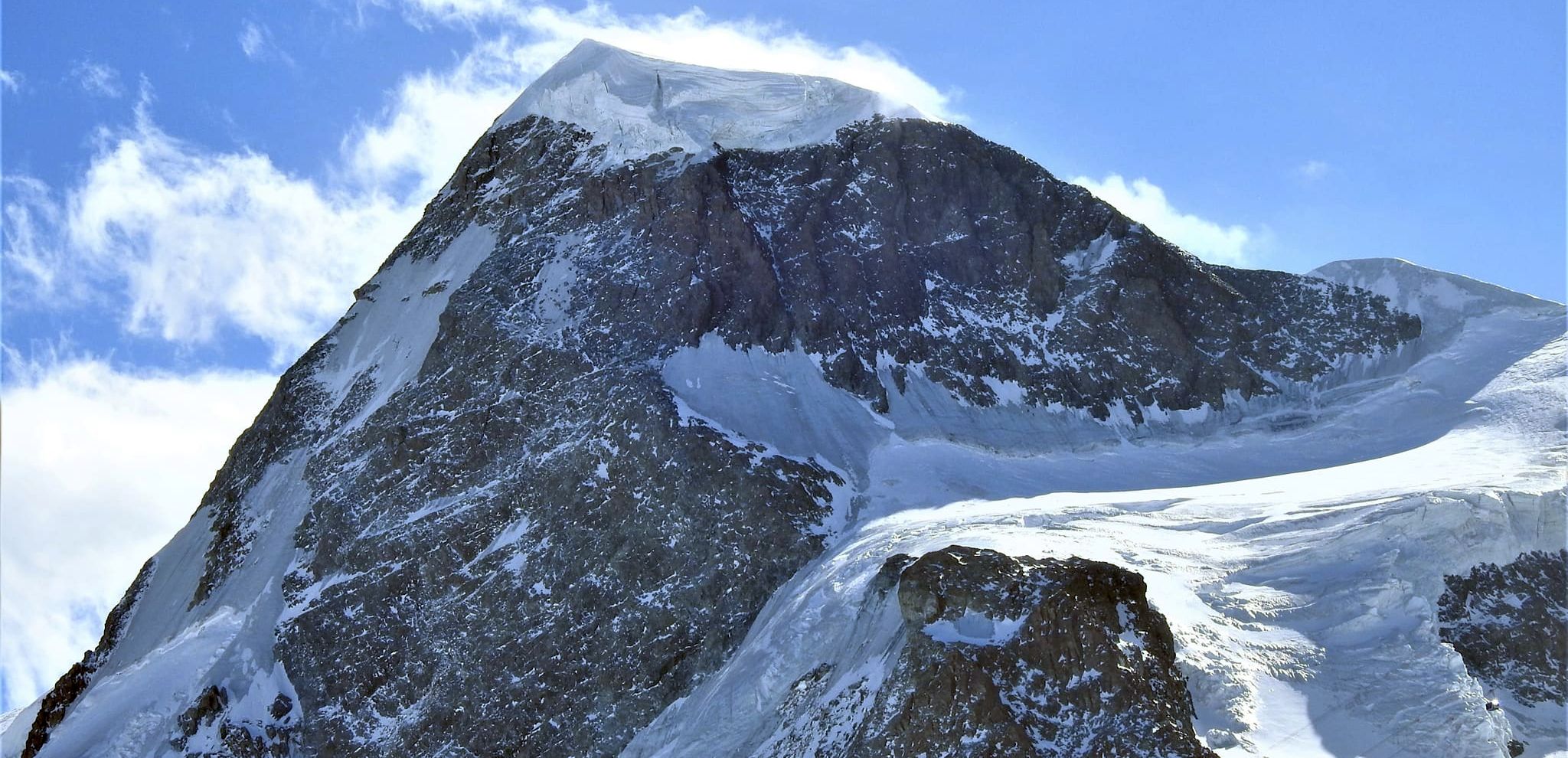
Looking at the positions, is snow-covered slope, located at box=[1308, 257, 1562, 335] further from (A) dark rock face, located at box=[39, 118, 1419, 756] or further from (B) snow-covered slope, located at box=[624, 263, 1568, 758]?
(B) snow-covered slope, located at box=[624, 263, 1568, 758]

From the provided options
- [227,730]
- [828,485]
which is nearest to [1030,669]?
[828,485]

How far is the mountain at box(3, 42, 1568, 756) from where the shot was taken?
5438cm

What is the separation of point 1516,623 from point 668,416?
32.4 m

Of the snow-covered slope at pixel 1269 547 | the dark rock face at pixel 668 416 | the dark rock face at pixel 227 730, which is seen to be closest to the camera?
the snow-covered slope at pixel 1269 547

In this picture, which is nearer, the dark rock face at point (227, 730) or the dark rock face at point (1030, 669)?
the dark rock face at point (1030, 669)

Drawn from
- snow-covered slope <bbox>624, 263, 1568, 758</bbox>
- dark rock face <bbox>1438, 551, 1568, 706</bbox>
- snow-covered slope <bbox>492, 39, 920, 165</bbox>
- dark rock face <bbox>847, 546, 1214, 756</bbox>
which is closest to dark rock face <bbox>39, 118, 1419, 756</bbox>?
dark rock face <bbox>847, 546, 1214, 756</bbox>

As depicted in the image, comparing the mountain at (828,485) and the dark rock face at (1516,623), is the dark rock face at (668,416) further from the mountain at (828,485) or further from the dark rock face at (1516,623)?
the dark rock face at (1516,623)

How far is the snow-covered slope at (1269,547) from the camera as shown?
53.8m

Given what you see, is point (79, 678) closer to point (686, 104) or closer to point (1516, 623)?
point (686, 104)

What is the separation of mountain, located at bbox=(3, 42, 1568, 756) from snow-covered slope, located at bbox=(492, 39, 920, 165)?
27 cm

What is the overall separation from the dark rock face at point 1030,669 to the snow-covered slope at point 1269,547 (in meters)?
1.46

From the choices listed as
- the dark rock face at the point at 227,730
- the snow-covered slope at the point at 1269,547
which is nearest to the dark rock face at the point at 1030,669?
the snow-covered slope at the point at 1269,547

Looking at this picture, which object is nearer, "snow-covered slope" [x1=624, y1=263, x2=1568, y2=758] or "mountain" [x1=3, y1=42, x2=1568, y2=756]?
"snow-covered slope" [x1=624, y1=263, x2=1568, y2=758]

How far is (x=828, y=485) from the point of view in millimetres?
70250
